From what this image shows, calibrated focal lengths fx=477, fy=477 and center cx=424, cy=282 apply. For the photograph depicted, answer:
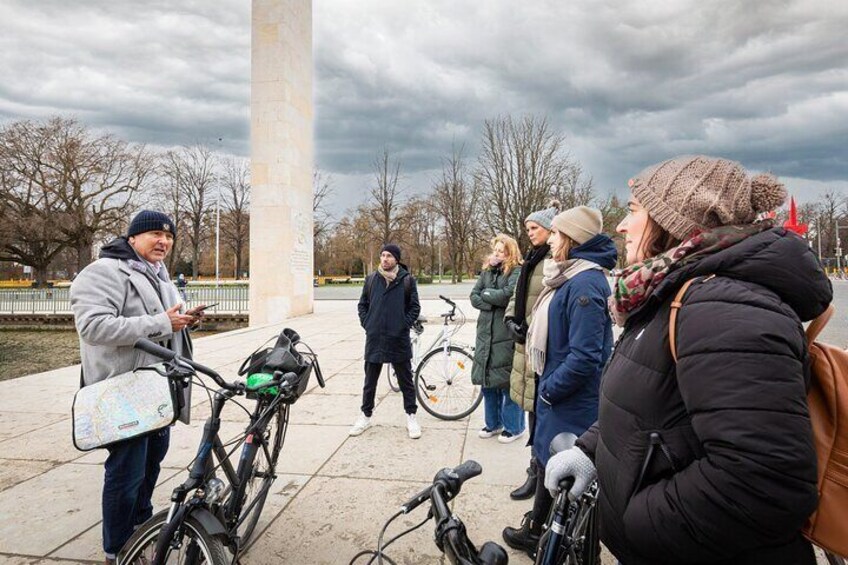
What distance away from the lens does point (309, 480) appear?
12.4 feet

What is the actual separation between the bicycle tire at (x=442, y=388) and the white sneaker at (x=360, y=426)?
0.76 metres

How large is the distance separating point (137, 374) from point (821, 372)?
274cm

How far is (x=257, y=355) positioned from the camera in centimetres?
261

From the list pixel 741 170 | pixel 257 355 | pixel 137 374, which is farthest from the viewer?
pixel 257 355

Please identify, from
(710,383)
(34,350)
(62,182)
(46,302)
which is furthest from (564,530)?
(62,182)

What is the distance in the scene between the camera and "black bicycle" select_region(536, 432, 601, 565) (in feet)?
5.03

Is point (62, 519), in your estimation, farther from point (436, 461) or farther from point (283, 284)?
point (283, 284)

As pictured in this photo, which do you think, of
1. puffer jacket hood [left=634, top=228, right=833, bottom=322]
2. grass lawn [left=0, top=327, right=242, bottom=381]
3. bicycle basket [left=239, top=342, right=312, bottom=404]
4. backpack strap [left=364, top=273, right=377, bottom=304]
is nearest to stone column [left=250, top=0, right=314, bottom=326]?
grass lawn [left=0, top=327, right=242, bottom=381]

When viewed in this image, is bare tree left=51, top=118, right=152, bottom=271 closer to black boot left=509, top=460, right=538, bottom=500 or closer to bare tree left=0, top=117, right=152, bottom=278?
bare tree left=0, top=117, right=152, bottom=278

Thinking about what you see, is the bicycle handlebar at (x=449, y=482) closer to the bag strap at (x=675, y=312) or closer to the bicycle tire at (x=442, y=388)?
the bag strap at (x=675, y=312)

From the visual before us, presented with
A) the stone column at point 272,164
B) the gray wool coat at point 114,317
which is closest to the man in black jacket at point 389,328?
the gray wool coat at point 114,317

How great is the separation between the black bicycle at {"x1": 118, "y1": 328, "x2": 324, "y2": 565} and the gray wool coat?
0.45m

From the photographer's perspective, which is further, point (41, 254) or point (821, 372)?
point (41, 254)

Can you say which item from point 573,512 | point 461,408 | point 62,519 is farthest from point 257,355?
point 461,408
